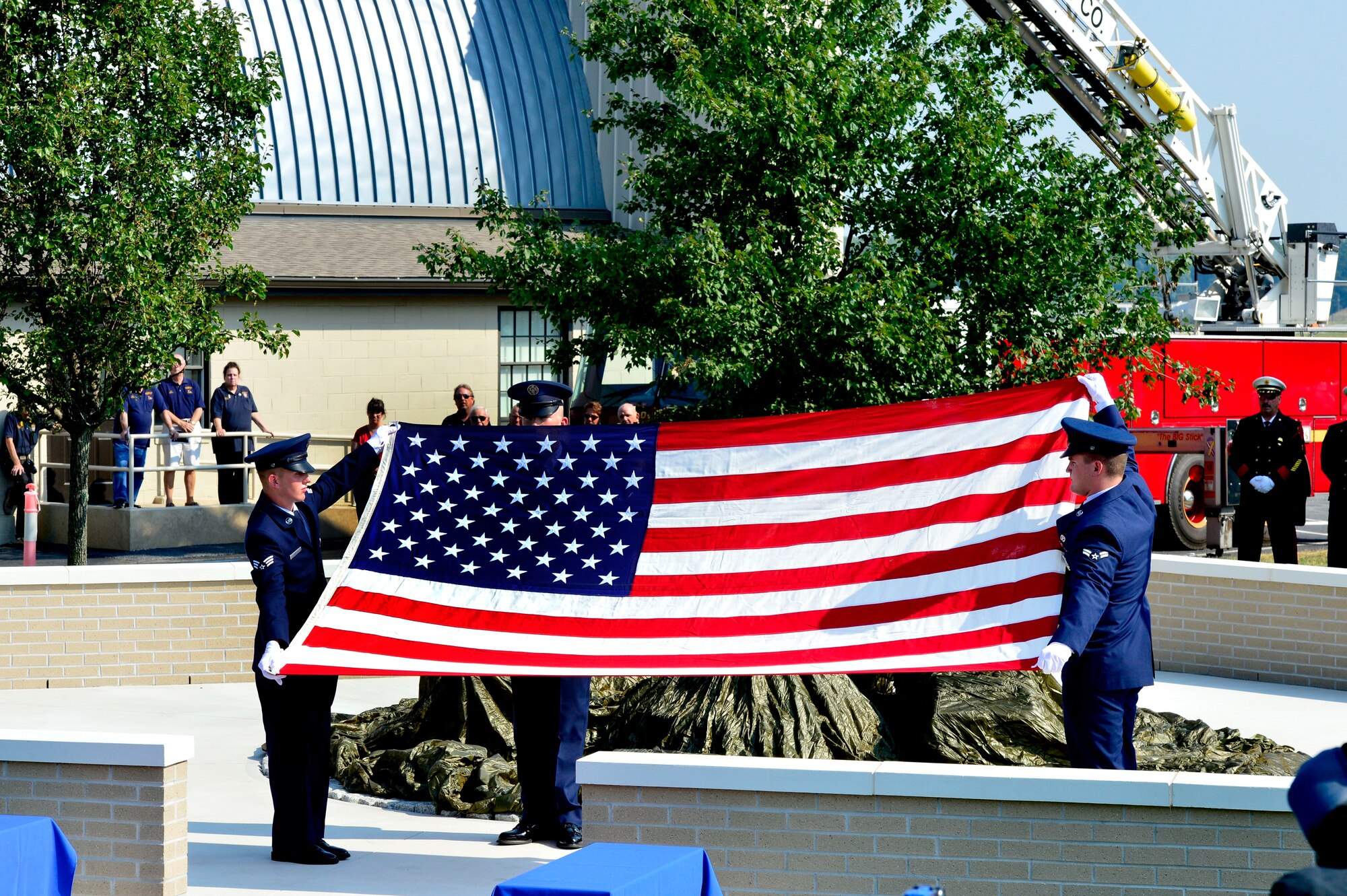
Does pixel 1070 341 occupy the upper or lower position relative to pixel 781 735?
upper

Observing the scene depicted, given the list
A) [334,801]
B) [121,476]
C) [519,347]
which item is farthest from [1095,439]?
[519,347]

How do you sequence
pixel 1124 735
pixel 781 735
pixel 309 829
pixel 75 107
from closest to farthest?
pixel 1124 735, pixel 309 829, pixel 781 735, pixel 75 107

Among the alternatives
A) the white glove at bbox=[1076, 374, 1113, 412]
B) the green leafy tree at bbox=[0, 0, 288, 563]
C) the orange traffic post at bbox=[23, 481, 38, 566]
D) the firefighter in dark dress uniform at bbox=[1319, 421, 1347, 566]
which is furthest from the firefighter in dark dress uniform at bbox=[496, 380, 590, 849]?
the firefighter in dark dress uniform at bbox=[1319, 421, 1347, 566]

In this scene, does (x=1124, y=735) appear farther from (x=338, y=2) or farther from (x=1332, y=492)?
(x=338, y=2)

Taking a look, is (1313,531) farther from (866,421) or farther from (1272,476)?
(866,421)

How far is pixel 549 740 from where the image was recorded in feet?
24.8

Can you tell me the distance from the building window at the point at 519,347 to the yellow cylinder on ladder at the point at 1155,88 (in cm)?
985

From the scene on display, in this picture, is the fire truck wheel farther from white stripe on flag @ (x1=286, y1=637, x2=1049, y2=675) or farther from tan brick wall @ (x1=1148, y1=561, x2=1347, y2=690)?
white stripe on flag @ (x1=286, y1=637, x2=1049, y2=675)

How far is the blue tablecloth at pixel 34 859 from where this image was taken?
5215 millimetres

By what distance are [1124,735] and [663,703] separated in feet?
9.97


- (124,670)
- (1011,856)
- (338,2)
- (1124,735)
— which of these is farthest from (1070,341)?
(338,2)

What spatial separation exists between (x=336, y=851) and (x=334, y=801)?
4.67ft

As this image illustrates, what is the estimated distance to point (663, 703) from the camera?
8.98 meters

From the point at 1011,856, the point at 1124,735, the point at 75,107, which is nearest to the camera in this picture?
the point at 1011,856
